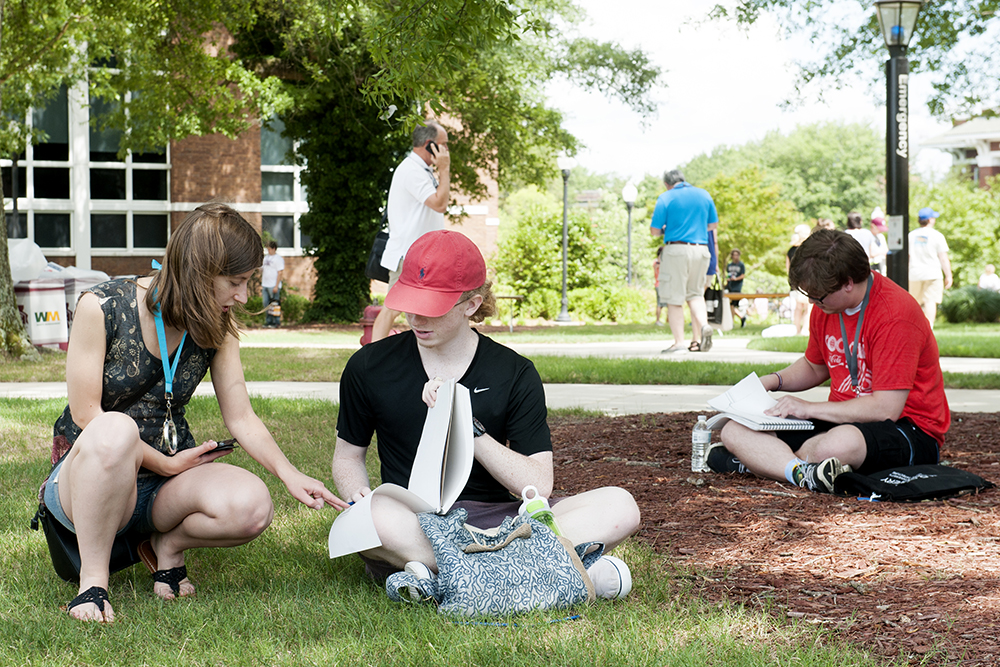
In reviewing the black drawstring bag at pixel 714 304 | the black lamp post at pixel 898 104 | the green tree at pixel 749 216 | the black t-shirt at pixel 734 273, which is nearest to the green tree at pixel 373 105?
the black t-shirt at pixel 734 273

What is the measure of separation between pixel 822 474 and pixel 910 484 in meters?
0.38

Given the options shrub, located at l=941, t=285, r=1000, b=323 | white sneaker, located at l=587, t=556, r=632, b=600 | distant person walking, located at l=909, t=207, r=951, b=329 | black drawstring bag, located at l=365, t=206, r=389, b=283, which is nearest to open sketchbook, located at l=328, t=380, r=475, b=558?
white sneaker, located at l=587, t=556, r=632, b=600

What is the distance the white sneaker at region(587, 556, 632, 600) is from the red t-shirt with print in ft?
6.94

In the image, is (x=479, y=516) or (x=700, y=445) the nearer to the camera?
(x=479, y=516)

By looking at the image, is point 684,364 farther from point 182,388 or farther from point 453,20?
point 182,388

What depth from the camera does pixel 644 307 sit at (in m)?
24.3

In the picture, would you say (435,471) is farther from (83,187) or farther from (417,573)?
(83,187)

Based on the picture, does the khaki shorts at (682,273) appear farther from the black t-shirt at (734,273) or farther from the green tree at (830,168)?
the green tree at (830,168)

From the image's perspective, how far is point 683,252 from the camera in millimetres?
12070

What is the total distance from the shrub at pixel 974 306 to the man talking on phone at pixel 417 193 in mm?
16629

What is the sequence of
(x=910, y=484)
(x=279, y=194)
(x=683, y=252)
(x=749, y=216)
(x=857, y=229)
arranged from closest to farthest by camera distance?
1. (x=910, y=484)
2. (x=683, y=252)
3. (x=857, y=229)
4. (x=279, y=194)
5. (x=749, y=216)

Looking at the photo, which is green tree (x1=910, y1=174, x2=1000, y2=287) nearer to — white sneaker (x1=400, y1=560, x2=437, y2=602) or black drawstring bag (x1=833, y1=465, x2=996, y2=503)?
black drawstring bag (x1=833, y1=465, x2=996, y2=503)

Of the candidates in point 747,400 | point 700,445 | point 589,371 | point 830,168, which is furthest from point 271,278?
point 830,168

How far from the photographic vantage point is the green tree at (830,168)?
80.1 metres
